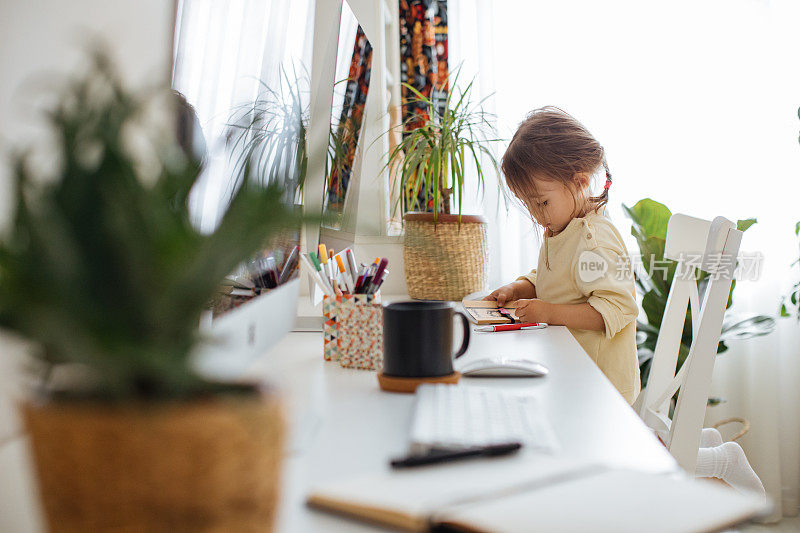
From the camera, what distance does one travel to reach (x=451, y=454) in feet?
→ 1.71

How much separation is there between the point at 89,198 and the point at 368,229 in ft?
0.59

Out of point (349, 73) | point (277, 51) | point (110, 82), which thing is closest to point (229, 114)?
point (277, 51)

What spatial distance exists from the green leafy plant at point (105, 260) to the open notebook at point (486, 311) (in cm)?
106

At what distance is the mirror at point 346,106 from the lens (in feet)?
4.40

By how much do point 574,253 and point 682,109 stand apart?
4.18ft

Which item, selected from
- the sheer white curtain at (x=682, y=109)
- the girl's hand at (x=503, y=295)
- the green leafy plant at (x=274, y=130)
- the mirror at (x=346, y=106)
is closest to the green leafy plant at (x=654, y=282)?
the sheer white curtain at (x=682, y=109)

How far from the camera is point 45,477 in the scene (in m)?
0.31

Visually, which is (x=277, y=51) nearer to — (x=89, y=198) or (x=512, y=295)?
(x=89, y=198)

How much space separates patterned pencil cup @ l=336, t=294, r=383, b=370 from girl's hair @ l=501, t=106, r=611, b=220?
0.79 metres

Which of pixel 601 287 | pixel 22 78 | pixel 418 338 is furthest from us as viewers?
pixel 601 287

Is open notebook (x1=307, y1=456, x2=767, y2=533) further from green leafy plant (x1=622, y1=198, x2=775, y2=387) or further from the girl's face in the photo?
green leafy plant (x1=622, y1=198, x2=775, y2=387)

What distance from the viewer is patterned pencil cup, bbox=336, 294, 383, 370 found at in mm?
944

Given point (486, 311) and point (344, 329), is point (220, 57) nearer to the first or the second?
point (344, 329)

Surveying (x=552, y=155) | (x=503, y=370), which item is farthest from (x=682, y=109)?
(x=503, y=370)
